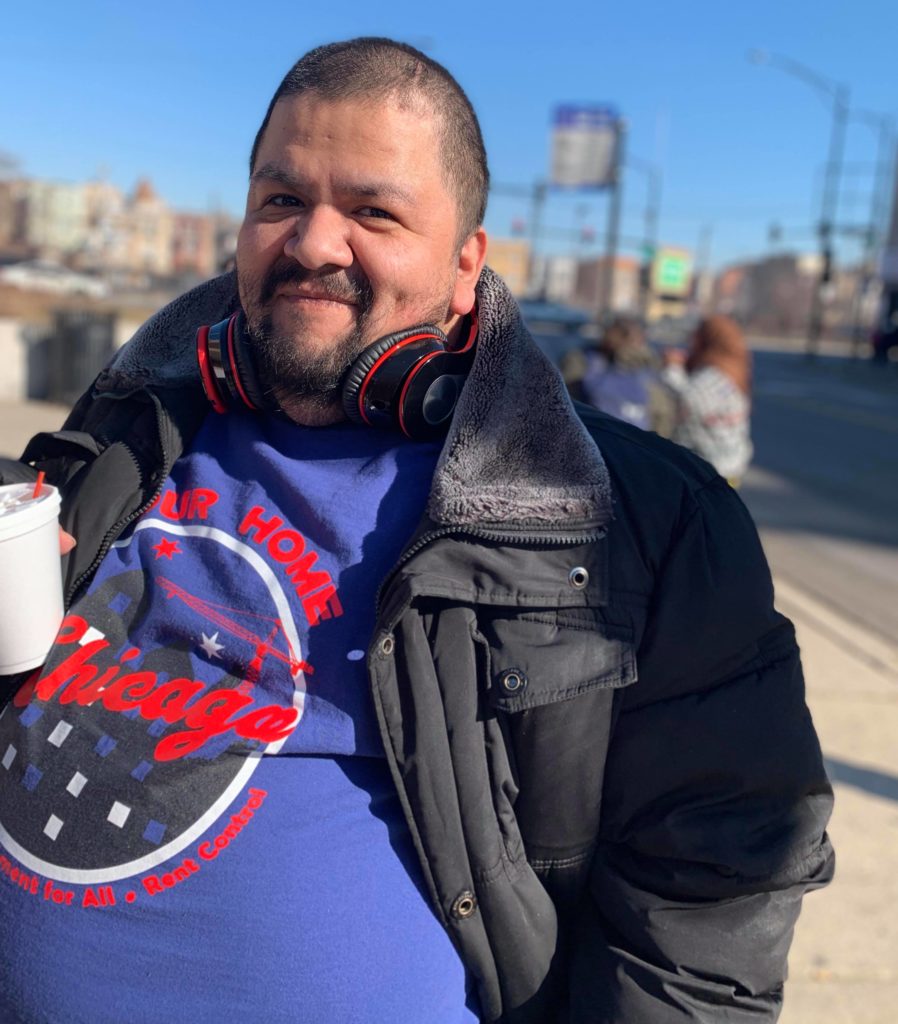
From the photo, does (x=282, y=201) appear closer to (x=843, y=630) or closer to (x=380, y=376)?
(x=380, y=376)

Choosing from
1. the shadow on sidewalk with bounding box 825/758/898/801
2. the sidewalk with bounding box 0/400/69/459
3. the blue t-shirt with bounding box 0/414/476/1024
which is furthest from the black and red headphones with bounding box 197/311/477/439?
the sidewalk with bounding box 0/400/69/459

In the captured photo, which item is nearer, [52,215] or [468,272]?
[468,272]

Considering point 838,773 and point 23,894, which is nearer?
point 23,894

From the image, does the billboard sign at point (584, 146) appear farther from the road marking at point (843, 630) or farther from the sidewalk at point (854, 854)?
the sidewalk at point (854, 854)

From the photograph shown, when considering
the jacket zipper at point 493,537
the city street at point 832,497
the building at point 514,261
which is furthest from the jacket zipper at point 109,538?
the building at point 514,261

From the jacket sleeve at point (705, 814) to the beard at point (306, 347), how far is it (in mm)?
605

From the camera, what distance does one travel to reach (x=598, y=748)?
1.44 metres

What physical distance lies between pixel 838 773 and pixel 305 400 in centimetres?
312

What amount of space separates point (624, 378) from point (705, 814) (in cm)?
503

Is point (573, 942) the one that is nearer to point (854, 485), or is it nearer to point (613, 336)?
point (613, 336)

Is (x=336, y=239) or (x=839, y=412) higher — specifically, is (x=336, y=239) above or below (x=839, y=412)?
above

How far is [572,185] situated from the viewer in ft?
98.8

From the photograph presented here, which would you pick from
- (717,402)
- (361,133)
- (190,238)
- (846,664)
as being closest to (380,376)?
(361,133)

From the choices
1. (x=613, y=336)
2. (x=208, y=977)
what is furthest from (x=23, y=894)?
(x=613, y=336)
